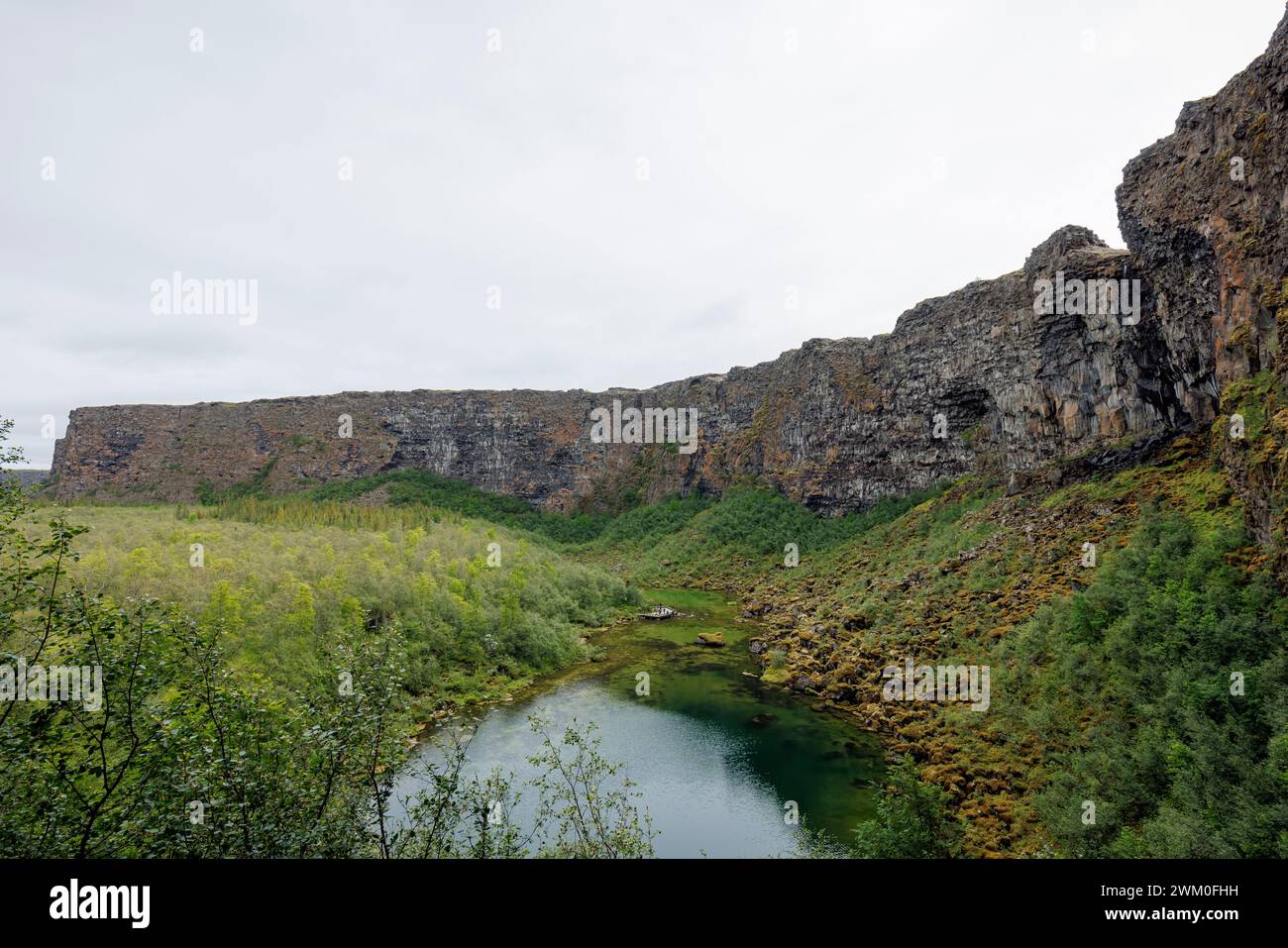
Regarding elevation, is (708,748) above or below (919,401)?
below

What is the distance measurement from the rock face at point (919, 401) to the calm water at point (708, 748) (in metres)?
15.0

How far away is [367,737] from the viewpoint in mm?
6848

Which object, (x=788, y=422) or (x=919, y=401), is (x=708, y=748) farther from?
(x=788, y=422)

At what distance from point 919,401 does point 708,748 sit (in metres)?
29.1

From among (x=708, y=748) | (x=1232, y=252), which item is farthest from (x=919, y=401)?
(x=708, y=748)

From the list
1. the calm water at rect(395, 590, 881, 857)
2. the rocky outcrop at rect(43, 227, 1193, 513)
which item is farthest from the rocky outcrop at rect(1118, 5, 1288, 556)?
the calm water at rect(395, 590, 881, 857)

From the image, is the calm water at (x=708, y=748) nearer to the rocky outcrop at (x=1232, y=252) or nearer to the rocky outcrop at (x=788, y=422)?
the rocky outcrop at (x=1232, y=252)

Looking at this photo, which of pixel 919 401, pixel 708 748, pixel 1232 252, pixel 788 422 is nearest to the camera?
pixel 1232 252

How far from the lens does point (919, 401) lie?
125 ft

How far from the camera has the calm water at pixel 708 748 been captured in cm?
1406
